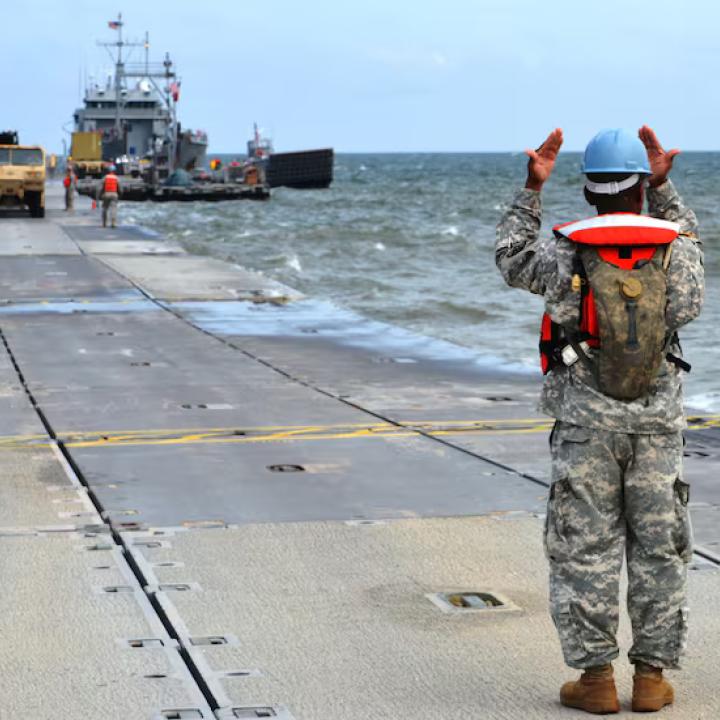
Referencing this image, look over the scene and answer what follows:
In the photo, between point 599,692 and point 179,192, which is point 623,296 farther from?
→ point 179,192

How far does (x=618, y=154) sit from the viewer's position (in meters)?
4.59

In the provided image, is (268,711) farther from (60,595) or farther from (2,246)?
(2,246)

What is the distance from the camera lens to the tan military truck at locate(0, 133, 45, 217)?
43.5 meters

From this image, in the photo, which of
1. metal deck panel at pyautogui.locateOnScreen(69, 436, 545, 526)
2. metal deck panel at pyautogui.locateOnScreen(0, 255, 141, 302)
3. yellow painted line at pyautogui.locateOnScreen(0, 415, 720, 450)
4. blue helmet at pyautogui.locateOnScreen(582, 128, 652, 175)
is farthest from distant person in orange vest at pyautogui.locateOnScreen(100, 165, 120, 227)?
blue helmet at pyautogui.locateOnScreen(582, 128, 652, 175)

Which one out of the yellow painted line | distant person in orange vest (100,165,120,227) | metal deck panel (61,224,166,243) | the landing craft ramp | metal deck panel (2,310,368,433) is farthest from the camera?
distant person in orange vest (100,165,120,227)

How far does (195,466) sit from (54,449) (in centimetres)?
109

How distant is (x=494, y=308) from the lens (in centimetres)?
2538

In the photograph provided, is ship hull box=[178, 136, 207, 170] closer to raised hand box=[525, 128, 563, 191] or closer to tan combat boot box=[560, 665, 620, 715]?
raised hand box=[525, 128, 563, 191]

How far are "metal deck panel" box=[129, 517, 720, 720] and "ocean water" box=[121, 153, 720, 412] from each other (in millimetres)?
1597

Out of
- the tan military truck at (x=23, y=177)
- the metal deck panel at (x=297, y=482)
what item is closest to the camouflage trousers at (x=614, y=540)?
the metal deck panel at (x=297, y=482)

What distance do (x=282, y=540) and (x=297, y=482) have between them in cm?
135

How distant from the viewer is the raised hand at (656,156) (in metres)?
4.82

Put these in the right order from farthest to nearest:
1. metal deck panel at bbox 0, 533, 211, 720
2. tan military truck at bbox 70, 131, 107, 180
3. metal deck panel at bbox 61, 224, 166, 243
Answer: tan military truck at bbox 70, 131, 107, 180 → metal deck panel at bbox 61, 224, 166, 243 → metal deck panel at bbox 0, 533, 211, 720

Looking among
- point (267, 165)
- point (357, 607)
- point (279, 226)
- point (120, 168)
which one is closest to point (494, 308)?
point (357, 607)
